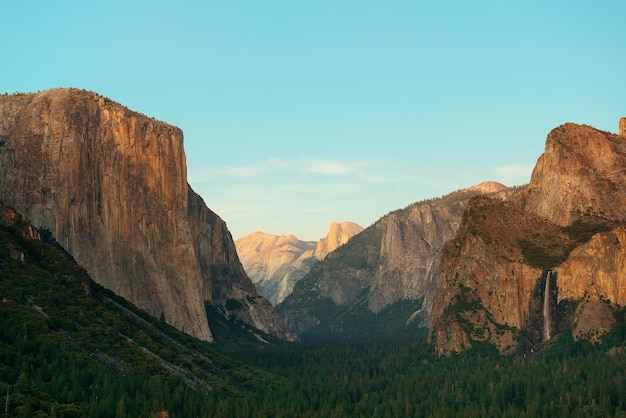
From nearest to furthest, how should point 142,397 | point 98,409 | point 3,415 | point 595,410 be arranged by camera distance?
1. point 3,415
2. point 98,409
3. point 142,397
4. point 595,410

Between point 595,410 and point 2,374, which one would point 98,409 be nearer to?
point 2,374

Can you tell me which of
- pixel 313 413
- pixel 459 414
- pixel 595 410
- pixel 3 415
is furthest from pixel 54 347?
pixel 595 410

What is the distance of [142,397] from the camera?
178m

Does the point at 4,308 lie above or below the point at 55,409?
above

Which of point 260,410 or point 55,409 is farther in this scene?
point 260,410

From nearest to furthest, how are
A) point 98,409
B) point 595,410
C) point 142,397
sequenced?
point 98,409, point 142,397, point 595,410

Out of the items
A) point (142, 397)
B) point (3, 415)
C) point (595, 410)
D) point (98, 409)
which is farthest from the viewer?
point (595, 410)

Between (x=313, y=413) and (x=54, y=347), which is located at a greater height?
(x=54, y=347)

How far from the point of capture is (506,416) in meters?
194

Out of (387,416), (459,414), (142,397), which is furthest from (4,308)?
(459,414)

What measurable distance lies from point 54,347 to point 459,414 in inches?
3531

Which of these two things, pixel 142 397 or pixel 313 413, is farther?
pixel 313 413

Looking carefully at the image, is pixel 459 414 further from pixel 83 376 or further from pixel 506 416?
pixel 83 376

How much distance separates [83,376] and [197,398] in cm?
2703
